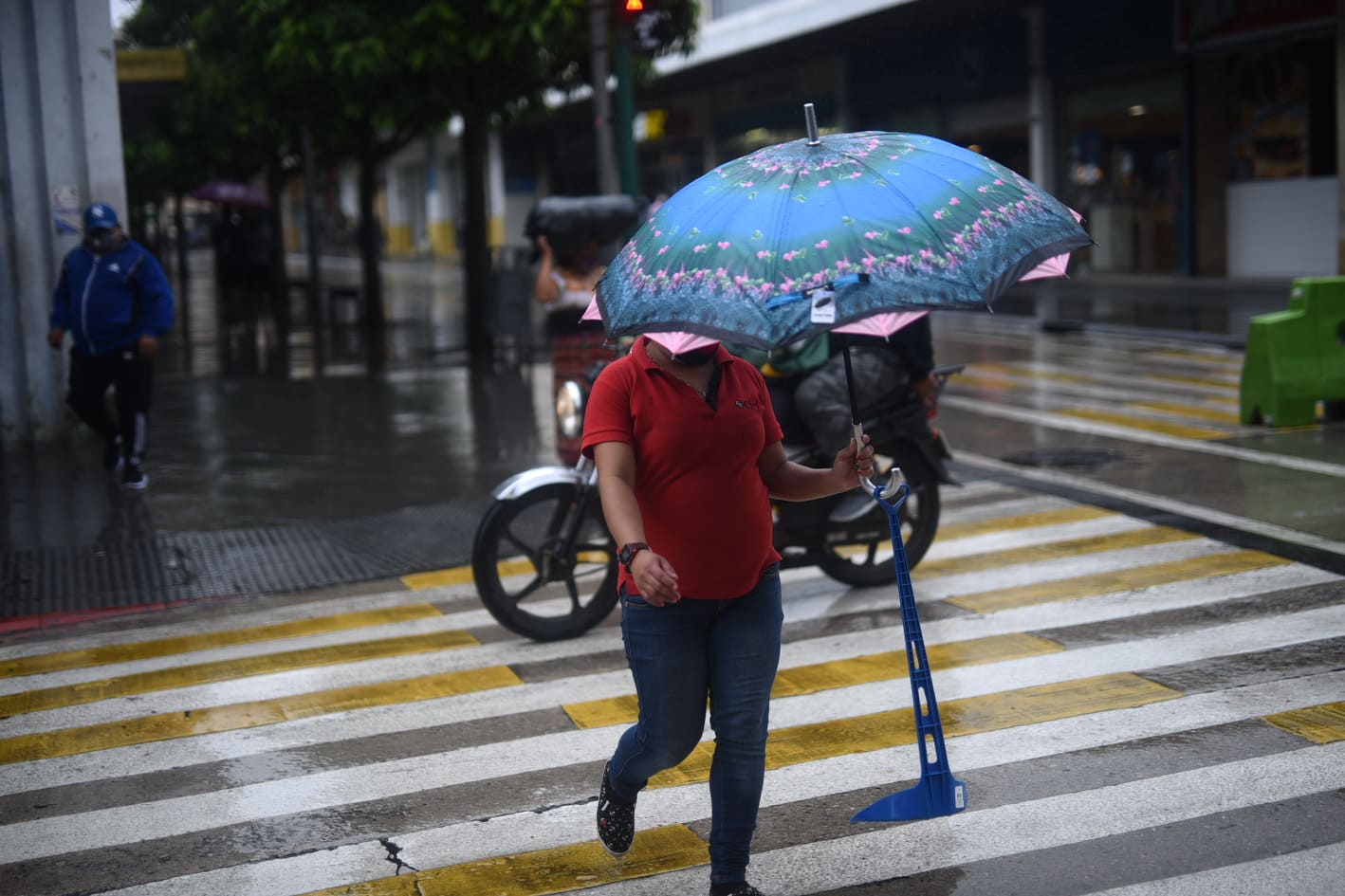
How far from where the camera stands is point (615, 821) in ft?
13.9

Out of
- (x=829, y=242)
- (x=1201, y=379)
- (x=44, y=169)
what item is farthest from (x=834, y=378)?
(x=1201, y=379)

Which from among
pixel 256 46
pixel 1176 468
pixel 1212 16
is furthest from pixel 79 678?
pixel 1212 16

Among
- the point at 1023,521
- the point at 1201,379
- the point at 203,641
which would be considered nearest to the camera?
the point at 203,641

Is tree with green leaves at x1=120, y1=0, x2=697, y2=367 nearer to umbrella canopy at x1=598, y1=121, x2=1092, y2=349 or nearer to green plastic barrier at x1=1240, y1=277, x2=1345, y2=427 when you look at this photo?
green plastic barrier at x1=1240, y1=277, x2=1345, y2=427

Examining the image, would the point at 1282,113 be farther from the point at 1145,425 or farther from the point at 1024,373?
the point at 1145,425

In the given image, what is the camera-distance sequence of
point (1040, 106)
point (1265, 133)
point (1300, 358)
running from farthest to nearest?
point (1040, 106) < point (1265, 133) < point (1300, 358)

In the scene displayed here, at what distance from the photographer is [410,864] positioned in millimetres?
4453

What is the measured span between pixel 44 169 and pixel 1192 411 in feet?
31.4

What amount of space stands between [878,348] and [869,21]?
25.7 m

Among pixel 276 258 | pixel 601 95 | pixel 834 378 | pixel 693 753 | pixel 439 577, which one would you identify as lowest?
pixel 693 753

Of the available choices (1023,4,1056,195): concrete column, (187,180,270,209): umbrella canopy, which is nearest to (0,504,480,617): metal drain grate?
(1023,4,1056,195): concrete column

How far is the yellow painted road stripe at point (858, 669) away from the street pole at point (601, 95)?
6.22m

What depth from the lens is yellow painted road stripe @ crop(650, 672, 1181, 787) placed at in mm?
5266

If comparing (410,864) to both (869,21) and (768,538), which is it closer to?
(768,538)
